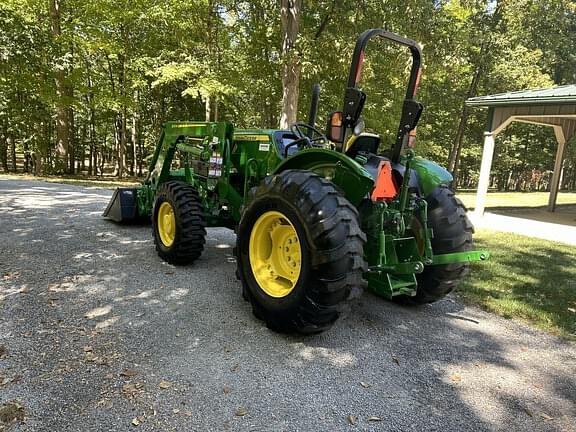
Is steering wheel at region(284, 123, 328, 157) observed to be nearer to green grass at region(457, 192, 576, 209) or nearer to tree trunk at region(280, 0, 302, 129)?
tree trunk at region(280, 0, 302, 129)

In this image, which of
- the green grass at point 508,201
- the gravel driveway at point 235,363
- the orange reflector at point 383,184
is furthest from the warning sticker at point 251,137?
the green grass at point 508,201

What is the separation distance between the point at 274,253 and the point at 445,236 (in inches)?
58.3

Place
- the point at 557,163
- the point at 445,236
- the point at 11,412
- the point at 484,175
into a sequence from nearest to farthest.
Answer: the point at 11,412
the point at 445,236
the point at 484,175
the point at 557,163

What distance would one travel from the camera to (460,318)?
13.0 feet

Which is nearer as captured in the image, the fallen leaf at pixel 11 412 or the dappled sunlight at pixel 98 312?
the fallen leaf at pixel 11 412

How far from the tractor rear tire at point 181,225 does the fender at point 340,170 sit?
1530mm

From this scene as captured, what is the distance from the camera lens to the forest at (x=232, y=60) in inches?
481

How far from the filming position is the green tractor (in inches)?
112

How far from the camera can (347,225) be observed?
2.84 meters

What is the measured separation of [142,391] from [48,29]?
19.0 metres

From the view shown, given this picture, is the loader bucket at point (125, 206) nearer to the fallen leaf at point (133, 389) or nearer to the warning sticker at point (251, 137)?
the warning sticker at point (251, 137)

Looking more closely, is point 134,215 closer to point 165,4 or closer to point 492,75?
point 165,4

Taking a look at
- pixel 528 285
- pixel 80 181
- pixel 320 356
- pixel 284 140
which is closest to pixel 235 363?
pixel 320 356

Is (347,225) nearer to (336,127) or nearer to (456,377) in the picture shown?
(336,127)
